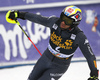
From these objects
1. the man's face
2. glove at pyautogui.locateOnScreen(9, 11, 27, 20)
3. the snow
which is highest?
glove at pyautogui.locateOnScreen(9, 11, 27, 20)

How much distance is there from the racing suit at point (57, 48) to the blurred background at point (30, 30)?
2450 mm

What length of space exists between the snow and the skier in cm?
183

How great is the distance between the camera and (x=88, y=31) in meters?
5.88

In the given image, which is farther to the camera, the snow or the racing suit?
the snow

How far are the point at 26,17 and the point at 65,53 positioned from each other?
911mm

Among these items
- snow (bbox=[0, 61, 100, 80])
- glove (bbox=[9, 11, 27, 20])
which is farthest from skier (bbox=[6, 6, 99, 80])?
snow (bbox=[0, 61, 100, 80])

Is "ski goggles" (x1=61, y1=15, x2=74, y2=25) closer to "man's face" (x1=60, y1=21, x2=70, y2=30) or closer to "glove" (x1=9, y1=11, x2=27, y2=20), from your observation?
"man's face" (x1=60, y1=21, x2=70, y2=30)

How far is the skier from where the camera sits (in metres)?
2.89

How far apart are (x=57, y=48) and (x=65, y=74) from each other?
221cm

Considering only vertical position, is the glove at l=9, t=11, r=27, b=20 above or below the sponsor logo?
above

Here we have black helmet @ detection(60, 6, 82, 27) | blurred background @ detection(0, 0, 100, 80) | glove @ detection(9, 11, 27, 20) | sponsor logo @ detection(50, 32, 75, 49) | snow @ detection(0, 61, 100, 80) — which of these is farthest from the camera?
blurred background @ detection(0, 0, 100, 80)

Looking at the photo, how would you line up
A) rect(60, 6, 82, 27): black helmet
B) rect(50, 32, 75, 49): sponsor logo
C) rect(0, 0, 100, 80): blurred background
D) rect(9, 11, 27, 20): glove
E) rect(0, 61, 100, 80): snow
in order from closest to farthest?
1. rect(60, 6, 82, 27): black helmet
2. rect(50, 32, 75, 49): sponsor logo
3. rect(9, 11, 27, 20): glove
4. rect(0, 61, 100, 80): snow
5. rect(0, 0, 100, 80): blurred background

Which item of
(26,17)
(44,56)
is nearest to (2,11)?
(26,17)

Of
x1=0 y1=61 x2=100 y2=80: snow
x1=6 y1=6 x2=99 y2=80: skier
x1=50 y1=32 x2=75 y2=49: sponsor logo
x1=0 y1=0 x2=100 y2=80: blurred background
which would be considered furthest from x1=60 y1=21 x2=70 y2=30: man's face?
x1=0 y1=0 x2=100 y2=80: blurred background
